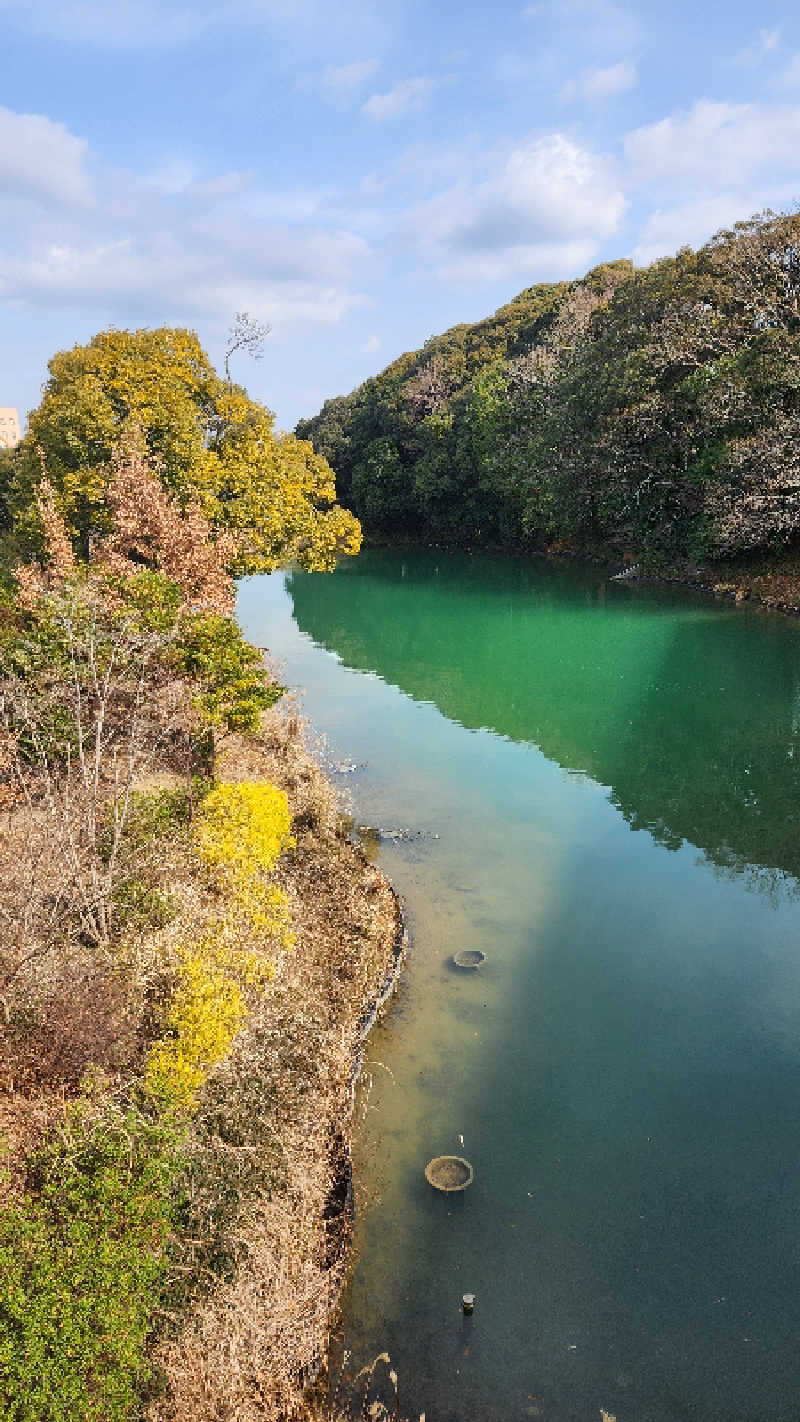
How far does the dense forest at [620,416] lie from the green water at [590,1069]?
10458 millimetres

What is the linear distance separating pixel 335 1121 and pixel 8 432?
439 feet

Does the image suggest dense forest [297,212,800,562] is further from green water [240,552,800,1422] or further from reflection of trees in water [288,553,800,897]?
green water [240,552,800,1422]

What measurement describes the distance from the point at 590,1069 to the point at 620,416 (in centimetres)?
2706

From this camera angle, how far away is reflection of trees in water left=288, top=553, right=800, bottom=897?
13602 mm

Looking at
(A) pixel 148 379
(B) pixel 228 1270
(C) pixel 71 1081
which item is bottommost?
(B) pixel 228 1270

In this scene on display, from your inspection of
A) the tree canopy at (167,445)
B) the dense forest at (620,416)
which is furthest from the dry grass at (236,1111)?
the dense forest at (620,416)

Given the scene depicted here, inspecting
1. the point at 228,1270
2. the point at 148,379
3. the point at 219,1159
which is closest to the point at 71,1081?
the point at 219,1159

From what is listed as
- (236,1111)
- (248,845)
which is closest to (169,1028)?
(236,1111)

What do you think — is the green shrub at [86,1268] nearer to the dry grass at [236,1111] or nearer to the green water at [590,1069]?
the dry grass at [236,1111]

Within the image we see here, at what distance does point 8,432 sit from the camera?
120m

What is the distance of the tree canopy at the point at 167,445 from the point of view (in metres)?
17.3

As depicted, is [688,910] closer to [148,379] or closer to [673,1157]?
[673,1157]

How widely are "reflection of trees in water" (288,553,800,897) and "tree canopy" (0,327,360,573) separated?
19.4 ft

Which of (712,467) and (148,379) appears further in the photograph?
(712,467)
